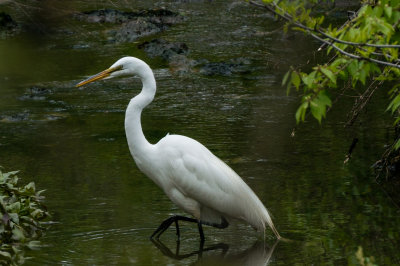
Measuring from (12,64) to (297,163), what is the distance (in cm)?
603

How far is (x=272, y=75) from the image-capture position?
10789 millimetres

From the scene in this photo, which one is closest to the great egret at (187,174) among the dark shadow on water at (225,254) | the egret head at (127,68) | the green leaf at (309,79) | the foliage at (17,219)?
the egret head at (127,68)

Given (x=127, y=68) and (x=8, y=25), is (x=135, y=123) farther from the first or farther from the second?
(x=8, y=25)

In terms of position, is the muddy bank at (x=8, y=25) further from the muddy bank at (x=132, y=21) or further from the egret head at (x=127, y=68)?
the egret head at (x=127, y=68)

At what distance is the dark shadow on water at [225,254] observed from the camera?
17.4 ft

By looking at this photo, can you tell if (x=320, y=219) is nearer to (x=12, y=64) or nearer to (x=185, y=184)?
(x=185, y=184)

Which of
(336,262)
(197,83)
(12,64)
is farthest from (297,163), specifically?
(12,64)

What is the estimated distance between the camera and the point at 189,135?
27.1ft

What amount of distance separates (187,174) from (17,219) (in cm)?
127

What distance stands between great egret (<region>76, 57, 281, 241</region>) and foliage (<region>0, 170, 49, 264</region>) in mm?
903

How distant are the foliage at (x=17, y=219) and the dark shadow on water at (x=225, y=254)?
3.05ft

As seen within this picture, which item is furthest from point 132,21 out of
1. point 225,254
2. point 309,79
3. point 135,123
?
point 309,79

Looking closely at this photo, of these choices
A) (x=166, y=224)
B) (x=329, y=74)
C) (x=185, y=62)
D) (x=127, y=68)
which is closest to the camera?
(x=329, y=74)

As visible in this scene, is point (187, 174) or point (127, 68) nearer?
point (187, 174)
